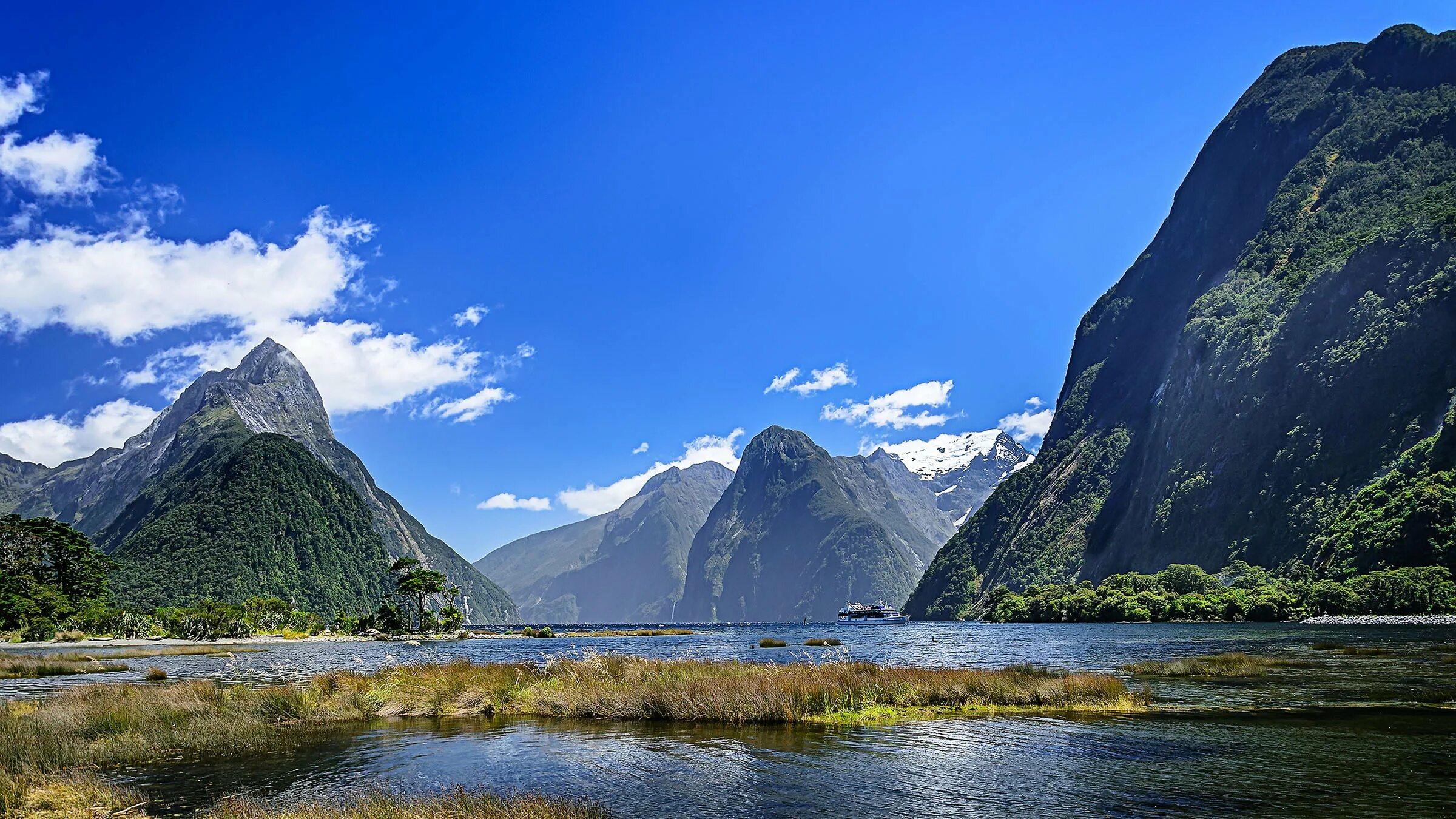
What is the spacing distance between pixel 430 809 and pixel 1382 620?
11864 cm

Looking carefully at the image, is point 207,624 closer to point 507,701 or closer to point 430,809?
point 507,701

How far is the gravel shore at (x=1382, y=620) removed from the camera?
8806 centimetres

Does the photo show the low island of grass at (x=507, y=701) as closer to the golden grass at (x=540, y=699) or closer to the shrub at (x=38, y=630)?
the golden grass at (x=540, y=699)

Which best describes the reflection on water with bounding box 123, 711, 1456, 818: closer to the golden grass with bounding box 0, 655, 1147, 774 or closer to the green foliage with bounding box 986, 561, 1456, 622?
the golden grass with bounding box 0, 655, 1147, 774

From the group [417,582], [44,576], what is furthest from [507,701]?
[44,576]

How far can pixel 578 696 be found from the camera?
34.4 metres

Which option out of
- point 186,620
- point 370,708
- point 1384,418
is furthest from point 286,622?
point 1384,418

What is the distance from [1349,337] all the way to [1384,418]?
2300 centimetres

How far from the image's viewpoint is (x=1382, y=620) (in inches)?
3873

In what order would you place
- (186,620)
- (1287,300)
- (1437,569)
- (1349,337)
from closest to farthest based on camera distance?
(1437,569), (186,620), (1349,337), (1287,300)

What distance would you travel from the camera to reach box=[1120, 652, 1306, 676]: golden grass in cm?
4541

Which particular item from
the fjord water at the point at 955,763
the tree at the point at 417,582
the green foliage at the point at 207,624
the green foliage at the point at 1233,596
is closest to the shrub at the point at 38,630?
the green foliage at the point at 207,624

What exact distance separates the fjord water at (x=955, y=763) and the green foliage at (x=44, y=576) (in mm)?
96761

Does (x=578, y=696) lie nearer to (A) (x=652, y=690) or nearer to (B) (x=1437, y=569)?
(A) (x=652, y=690)
